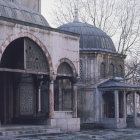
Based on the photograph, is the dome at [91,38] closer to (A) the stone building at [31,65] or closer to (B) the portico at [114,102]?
(B) the portico at [114,102]

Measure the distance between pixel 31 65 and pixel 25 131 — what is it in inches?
130

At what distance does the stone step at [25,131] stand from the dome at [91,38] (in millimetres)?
9331

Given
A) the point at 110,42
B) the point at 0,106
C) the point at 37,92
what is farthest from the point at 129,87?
the point at 0,106

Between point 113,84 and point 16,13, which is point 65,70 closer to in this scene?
point 16,13

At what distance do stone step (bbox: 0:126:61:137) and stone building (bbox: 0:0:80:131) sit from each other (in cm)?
72

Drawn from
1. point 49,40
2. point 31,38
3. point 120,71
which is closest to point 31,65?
point 31,38

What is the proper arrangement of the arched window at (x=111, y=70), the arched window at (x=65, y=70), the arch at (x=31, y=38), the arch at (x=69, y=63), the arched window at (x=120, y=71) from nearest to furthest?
1. the arch at (x=31, y=38)
2. the arch at (x=69, y=63)
3. the arched window at (x=65, y=70)
4. the arched window at (x=111, y=70)
5. the arched window at (x=120, y=71)

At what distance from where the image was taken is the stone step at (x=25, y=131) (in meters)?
16.5

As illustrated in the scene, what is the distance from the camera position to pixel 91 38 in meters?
27.4

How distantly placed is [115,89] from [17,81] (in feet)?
22.4

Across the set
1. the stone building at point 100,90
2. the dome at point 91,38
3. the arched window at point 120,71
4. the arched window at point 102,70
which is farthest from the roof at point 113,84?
the dome at point 91,38

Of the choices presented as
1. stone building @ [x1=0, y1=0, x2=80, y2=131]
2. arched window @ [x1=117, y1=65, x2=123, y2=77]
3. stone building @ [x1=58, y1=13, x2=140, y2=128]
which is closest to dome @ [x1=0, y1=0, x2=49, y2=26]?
stone building @ [x1=0, y1=0, x2=80, y2=131]

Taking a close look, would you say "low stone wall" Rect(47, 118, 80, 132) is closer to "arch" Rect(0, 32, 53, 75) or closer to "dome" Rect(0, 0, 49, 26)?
"arch" Rect(0, 32, 53, 75)

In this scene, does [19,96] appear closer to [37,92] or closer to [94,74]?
[37,92]
